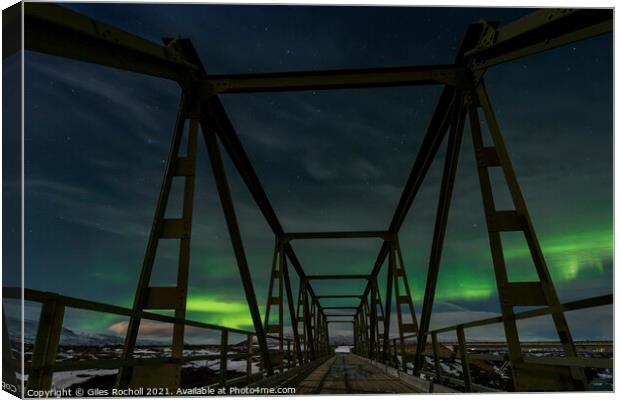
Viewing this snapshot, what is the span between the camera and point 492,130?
18.8ft

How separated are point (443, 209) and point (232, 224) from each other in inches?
144

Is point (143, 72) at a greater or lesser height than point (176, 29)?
lesser

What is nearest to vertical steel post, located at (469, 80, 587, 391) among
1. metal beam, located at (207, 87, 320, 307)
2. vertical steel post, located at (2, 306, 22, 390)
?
metal beam, located at (207, 87, 320, 307)

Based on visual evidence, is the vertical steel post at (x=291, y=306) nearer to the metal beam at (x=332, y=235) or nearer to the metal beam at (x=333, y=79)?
the metal beam at (x=332, y=235)

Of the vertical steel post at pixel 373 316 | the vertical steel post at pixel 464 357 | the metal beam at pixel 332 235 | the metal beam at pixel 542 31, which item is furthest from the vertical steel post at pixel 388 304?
the metal beam at pixel 542 31

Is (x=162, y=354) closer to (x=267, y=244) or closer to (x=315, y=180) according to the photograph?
(x=315, y=180)

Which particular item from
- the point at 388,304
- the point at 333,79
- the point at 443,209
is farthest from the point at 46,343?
the point at 388,304

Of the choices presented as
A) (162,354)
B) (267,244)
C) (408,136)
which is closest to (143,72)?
(162,354)

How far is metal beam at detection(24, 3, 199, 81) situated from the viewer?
3.95 meters

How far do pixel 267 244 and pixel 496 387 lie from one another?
1184cm

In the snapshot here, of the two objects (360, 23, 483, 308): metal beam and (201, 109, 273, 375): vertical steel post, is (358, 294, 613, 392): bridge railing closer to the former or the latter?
(201, 109, 273, 375): vertical steel post

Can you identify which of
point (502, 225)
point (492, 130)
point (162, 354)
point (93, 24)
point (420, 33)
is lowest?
point (162, 354)

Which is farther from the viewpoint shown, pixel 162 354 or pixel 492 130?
pixel 492 130

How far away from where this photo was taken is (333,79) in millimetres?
7074
